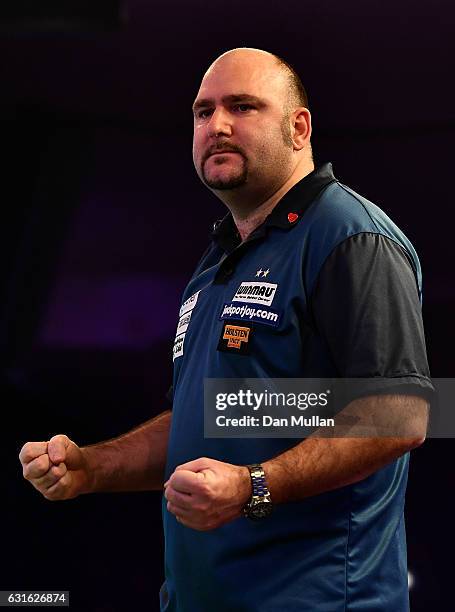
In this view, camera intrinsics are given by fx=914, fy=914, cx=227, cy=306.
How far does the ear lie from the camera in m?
1.73

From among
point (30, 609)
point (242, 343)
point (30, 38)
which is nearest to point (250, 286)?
point (242, 343)

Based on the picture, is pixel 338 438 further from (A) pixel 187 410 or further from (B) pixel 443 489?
(B) pixel 443 489

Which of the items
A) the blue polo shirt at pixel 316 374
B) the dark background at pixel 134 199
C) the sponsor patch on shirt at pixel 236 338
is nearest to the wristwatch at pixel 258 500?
the blue polo shirt at pixel 316 374

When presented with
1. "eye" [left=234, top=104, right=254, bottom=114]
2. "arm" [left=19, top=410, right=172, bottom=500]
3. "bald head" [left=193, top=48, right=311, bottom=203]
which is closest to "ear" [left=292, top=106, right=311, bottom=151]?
"bald head" [left=193, top=48, right=311, bottom=203]

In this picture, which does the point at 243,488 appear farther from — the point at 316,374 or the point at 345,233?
the point at 345,233

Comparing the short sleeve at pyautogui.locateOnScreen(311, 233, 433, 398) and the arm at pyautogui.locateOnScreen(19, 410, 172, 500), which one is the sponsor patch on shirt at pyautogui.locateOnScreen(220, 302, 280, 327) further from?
the arm at pyautogui.locateOnScreen(19, 410, 172, 500)

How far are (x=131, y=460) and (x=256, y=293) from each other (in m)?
0.47

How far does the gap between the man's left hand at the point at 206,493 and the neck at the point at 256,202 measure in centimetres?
61

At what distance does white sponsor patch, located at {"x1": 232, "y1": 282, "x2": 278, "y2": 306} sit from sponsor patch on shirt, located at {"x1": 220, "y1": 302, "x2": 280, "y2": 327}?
0.04 feet

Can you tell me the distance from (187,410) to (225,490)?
367mm

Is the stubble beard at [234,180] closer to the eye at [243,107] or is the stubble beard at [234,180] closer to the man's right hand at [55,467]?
the eye at [243,107]

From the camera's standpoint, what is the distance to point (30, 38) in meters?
3.58

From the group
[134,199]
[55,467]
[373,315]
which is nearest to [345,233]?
[373,315]

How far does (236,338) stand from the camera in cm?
150
